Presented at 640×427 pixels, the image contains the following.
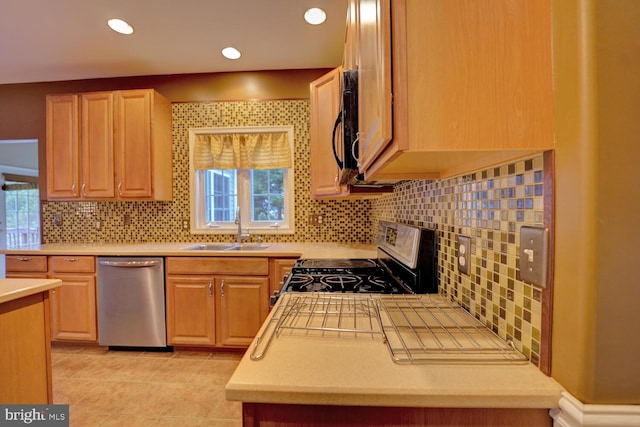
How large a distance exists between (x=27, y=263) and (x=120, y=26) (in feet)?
6.85

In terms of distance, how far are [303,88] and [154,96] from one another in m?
1.35

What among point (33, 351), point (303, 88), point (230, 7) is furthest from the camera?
point (303, 88)

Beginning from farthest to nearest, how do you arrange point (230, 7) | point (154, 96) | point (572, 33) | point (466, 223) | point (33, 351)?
point (154, 96)
point (230, 7)
point (33, 351)
point (466, 223)
point (572, 33)

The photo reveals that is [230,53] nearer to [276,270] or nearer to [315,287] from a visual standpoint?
[276,270]

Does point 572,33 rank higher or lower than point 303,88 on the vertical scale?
lower

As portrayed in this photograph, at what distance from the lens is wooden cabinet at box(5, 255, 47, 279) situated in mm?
2531

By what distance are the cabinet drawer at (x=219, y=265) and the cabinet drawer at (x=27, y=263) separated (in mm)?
1098

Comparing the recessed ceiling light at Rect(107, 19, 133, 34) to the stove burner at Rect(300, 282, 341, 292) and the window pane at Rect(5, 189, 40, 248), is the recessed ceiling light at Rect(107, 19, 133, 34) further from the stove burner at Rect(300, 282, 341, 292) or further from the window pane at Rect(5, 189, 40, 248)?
the window pane at Rect(5, 189, 40, 248)

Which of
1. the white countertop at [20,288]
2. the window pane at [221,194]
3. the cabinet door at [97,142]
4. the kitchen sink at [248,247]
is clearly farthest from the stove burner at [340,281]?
the cabinet door at [97,142]

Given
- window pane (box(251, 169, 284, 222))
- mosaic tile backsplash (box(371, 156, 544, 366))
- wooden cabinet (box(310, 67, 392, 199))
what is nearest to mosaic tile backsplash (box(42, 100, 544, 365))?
mosaic tile backsplash (box(371, 156, 544, 366))

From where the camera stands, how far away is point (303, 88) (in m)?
2.92

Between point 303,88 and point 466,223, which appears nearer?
point 466,223

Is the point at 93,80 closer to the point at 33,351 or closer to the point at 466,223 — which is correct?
Result: the point at 33,351

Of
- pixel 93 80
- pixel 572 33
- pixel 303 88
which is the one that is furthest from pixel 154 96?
pixel 572 33
